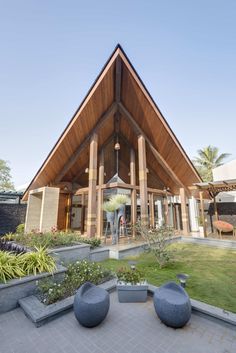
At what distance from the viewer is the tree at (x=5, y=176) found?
2494cm

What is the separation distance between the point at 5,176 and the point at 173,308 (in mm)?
29107

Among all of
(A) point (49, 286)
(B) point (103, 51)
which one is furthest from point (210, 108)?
(A) point (49, 286)

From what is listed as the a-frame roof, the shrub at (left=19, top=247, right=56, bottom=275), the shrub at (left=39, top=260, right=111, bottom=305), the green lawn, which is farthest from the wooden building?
the shrub at (left=19, top=247, right=56, bottom=275)

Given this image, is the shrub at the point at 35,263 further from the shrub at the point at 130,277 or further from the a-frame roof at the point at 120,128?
the a-frame roof at the point at 120,128

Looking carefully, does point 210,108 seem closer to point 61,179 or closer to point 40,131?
point 61,179

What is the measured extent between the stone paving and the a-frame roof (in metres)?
7.61

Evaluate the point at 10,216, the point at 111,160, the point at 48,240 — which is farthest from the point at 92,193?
the point at 10,216

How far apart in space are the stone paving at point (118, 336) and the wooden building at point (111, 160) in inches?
206

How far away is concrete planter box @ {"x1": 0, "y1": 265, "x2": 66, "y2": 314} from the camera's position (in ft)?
10.4

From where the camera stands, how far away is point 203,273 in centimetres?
478

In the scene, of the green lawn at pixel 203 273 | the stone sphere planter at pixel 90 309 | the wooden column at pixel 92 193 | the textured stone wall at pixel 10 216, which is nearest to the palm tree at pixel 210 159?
the green lawn at pixel 203 273

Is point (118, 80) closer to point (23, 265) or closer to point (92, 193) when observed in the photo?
point (92, 193)

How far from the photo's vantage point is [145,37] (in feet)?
20.0

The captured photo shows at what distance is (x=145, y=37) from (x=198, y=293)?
26.4ft
